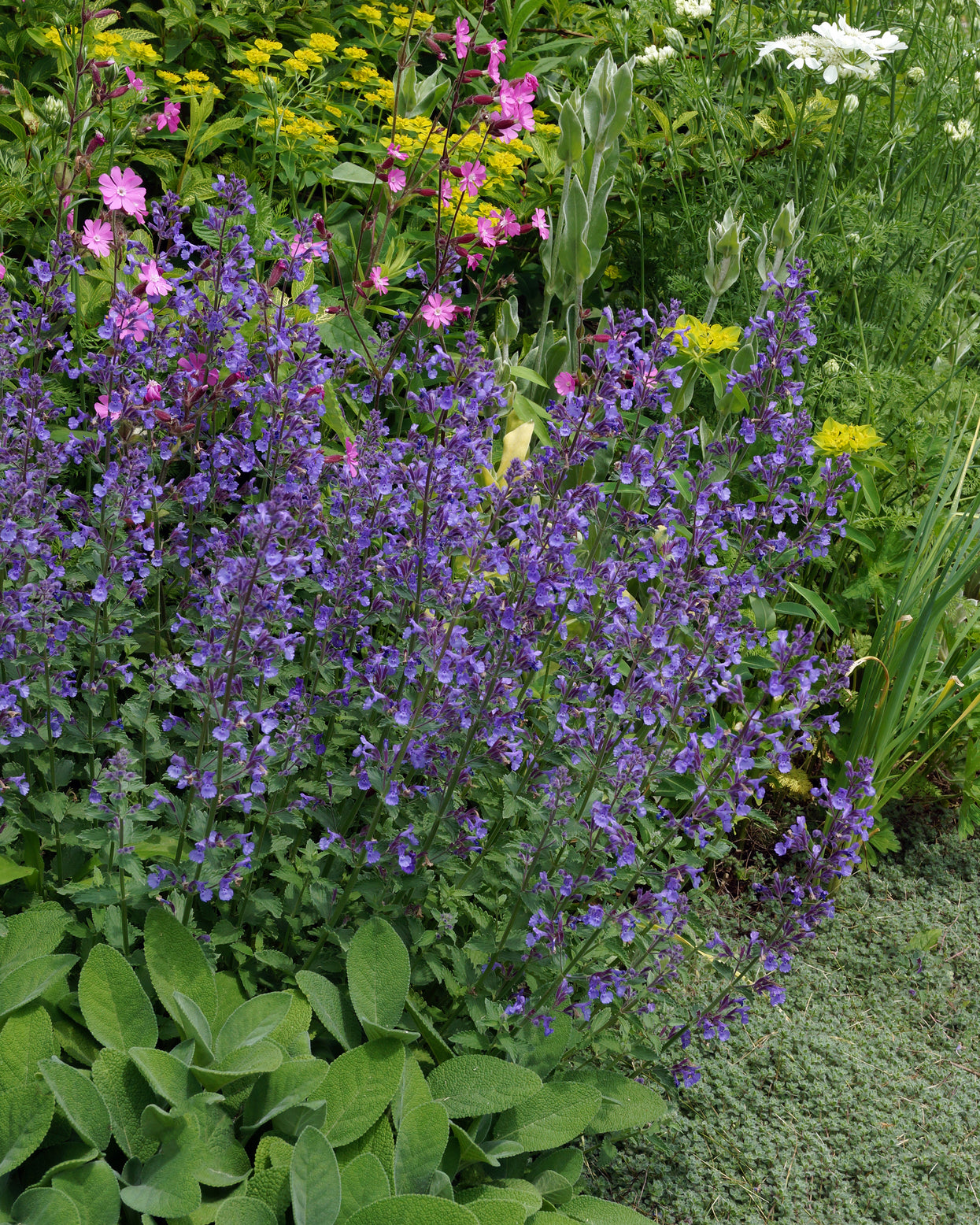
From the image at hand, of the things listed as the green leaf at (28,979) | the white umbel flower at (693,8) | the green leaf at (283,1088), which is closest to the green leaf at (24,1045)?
the green leaf at (28,979)

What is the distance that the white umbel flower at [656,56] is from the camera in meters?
3.71

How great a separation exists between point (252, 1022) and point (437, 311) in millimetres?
Result: 1793

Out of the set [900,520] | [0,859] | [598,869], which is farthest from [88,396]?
[900,520]

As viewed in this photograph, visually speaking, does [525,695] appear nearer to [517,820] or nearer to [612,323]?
[517,820]

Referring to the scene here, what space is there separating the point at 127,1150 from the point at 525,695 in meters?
1.11

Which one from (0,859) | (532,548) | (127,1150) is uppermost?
(532,548)

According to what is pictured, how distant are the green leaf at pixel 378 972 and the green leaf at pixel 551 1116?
298 millimetres

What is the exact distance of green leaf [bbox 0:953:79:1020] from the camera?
192cm

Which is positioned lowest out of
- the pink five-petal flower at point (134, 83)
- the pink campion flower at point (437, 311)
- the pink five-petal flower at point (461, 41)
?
the pink campion flower at point (437, 311)

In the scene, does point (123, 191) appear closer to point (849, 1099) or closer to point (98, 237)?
point (98, 237)

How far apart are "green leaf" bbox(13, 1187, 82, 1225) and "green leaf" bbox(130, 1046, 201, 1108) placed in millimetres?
207

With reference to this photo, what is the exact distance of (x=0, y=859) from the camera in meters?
2.05

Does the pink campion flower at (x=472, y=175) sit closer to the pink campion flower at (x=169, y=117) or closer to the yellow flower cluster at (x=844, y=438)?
the pink campion flower at (x=169, y=117)

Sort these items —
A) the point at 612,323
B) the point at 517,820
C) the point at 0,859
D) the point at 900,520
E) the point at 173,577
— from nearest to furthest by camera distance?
the point at 0,859 < the point at 612,323 < the point at 517,820 < the point at 173,577 < the point at 900,520
